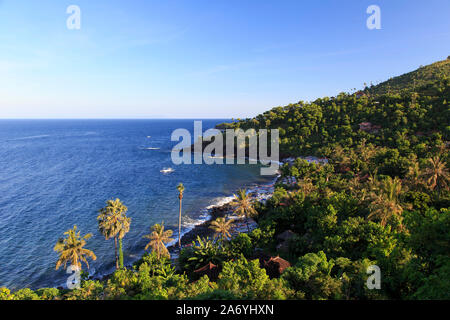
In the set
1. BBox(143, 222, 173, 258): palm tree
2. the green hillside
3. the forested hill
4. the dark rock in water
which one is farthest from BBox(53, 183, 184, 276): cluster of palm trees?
the green hillside

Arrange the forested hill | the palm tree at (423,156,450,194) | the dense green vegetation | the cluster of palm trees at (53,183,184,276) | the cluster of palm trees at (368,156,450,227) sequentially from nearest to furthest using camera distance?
the dense green vegetation → the cluster of palm trees at (53,183,184,276) → the cluster of palm trees at (368,156,450,227) → the palm tree at (423,156,450,194) → the forested hill

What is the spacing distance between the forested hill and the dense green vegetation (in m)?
0.62

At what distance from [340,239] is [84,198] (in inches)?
2639

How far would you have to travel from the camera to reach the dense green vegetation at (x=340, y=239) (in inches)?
712

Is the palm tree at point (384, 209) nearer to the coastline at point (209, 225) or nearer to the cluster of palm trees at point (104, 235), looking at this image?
the coastline at point (209, 225)

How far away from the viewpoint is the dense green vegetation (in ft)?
59.3

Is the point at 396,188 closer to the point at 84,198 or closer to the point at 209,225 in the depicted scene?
the point at 209,225

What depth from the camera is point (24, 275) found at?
37.7 meters

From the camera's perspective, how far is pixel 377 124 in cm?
10050

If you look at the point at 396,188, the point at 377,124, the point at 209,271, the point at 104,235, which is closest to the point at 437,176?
the point at 396,188

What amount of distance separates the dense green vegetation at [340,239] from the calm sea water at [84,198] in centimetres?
982

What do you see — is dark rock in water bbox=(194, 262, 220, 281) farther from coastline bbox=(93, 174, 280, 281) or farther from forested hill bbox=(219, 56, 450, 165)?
forested hill bbox=(219, 56, 450, 165)

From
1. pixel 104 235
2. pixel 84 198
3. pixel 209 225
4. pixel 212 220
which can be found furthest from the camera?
pixel 84 198

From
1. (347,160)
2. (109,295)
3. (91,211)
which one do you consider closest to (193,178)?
(91,211)
